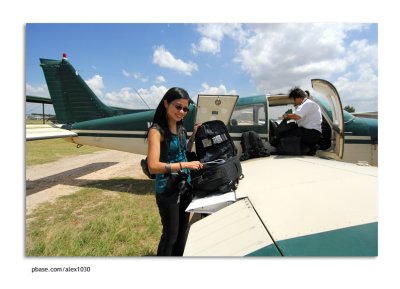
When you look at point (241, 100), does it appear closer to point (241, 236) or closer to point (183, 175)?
point (183, 175)

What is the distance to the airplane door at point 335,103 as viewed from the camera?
2.74m

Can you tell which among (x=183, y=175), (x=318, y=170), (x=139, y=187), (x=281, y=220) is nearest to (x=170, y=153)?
(x=183, y=175)

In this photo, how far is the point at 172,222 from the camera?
5.21 feet

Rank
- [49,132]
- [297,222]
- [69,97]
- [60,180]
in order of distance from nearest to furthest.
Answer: [297,222] → [49,132] → [60,180] → [69,97]

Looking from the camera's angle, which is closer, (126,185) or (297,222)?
(297,222)

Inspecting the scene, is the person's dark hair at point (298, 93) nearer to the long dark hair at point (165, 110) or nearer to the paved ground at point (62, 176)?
the long dark hair at point (165, 110)

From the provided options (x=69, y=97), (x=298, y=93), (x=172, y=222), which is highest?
(x=69, y=97)

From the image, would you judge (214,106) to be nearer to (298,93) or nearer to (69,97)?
(298,93)

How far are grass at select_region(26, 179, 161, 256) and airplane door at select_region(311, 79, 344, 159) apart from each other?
8.23 feet

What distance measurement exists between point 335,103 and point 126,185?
4295 mm

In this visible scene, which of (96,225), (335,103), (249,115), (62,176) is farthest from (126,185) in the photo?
(335,103)

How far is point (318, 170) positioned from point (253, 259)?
113cm

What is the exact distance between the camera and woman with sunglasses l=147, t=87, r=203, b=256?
138 cm
